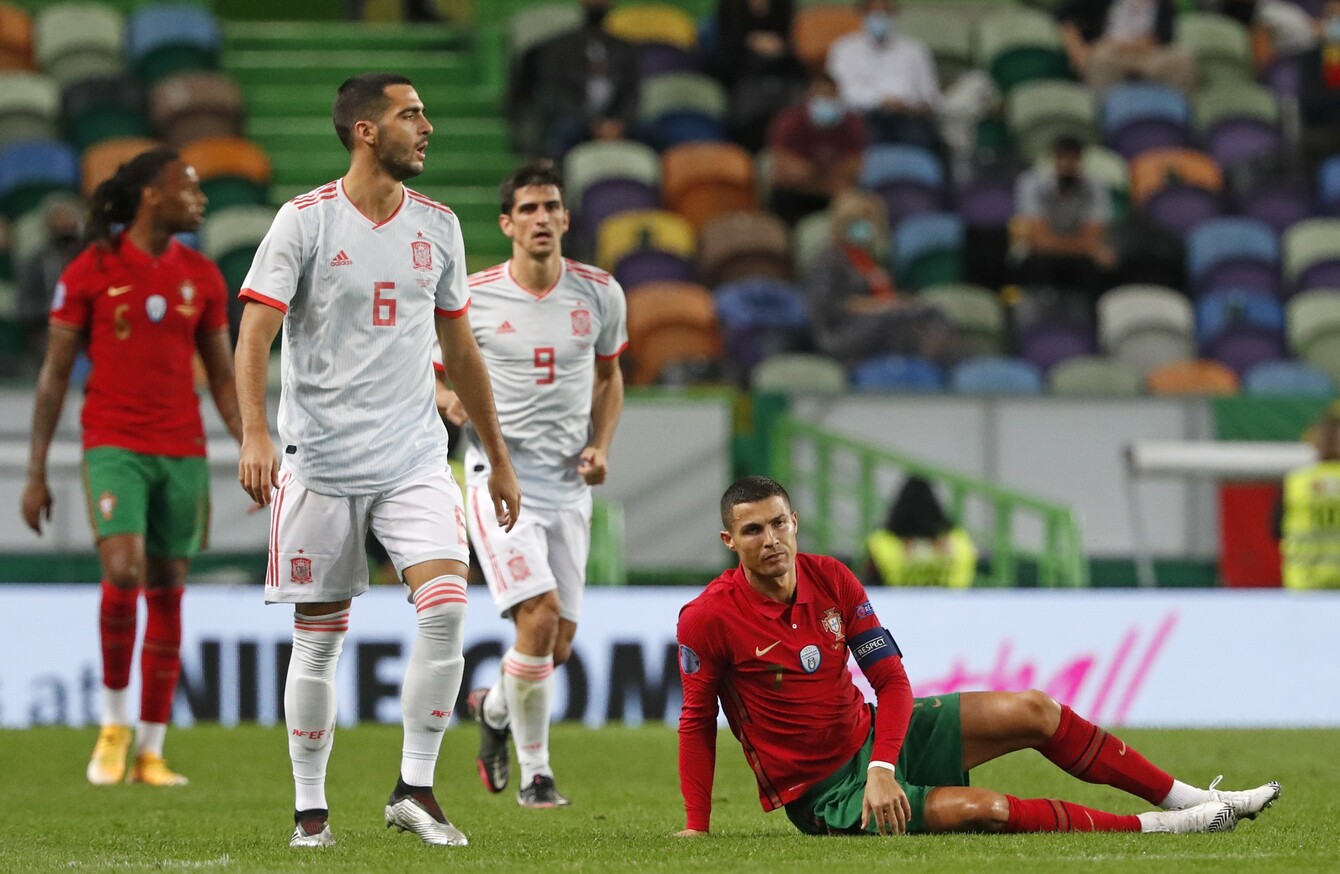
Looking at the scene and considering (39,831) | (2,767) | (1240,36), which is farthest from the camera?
(1240,36)

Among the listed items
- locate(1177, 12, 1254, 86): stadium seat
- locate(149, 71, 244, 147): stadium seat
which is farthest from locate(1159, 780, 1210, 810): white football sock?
locate(1177, 12, 1254, 86): stadium seat

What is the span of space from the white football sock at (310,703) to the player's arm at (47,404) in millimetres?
2658

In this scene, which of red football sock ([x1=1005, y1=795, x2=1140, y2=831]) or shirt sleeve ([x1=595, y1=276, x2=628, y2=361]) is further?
shirt sleeve ([x1=595, y1=276, x2=628, y2=361])

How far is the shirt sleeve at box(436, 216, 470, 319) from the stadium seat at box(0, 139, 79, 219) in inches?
414

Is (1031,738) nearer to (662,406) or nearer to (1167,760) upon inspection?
(1167,760)

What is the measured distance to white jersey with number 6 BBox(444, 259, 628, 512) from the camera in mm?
7781

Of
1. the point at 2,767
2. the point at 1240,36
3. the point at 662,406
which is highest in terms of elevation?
the point at 1240,36

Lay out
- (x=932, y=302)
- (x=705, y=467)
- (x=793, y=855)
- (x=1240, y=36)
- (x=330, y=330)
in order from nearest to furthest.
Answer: (x=793, y=855), (x=330, y=330), (x=705, y=467), (x=932, y=302), (x=1240, y=36)

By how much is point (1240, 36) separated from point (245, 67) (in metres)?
8.94

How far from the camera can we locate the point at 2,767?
347 inches

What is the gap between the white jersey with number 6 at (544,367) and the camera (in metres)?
7.78

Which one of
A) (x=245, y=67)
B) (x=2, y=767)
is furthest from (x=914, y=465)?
(x=245, y=67)

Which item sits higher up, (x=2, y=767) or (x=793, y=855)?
(x=793, y=855)

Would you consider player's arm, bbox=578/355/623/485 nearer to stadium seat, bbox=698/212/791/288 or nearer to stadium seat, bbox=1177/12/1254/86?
stadium seat, bbox=698/212/791/288
